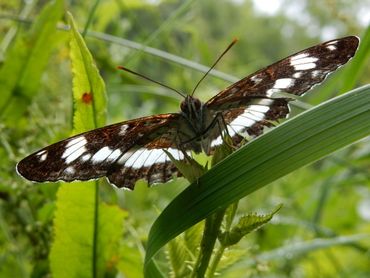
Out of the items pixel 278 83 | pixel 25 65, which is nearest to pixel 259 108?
pixel 278 83

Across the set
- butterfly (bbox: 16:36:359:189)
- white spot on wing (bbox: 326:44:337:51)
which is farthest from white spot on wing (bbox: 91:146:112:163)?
white spot on wing (bbox: 326:44:337:51)

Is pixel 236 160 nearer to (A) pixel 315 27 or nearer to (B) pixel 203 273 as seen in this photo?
(B) pixel 203 273

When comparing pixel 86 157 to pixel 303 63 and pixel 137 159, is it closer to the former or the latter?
pixel 137 159

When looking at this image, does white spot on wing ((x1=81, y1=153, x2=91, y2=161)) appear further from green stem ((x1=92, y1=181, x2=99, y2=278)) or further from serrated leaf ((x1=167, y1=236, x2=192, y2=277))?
serrated leaf ((x1=167, y1=236, x2=192, y2=277))

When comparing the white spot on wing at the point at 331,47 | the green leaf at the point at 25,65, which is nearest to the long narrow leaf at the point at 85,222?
the white spot on wing at the point at 331,47

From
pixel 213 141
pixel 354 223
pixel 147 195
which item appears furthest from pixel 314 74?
pixel 354 223

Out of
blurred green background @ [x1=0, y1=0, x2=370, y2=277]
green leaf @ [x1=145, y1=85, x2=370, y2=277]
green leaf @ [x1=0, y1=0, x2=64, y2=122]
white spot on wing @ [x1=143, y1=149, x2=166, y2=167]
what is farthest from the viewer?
green leaf @ [x1=0, y1=0, x2=64, y2=122]
